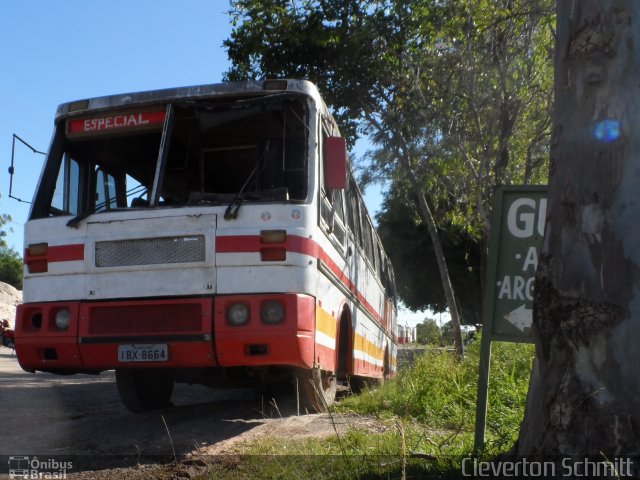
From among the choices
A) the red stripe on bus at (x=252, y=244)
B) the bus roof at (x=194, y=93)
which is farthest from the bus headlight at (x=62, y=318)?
the bus roof at (x=194, y=93)

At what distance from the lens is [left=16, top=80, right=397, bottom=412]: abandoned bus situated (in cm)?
624

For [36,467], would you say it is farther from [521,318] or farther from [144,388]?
[521,318]

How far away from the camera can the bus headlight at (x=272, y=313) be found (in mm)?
6145

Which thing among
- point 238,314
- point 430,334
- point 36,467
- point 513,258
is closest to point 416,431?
point 238,314

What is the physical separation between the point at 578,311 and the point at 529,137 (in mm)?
13101

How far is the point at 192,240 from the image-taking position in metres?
6.41

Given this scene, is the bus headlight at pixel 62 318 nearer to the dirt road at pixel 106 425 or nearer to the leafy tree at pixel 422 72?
the dirt road at pixel 106 425

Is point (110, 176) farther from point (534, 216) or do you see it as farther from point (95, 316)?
point (534, 216)

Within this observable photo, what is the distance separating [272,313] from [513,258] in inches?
83.7

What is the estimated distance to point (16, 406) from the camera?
9086 mm

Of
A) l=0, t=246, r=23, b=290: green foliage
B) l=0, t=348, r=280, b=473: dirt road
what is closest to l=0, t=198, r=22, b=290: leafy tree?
l=0, t=246, r=23, b=290: green foliage

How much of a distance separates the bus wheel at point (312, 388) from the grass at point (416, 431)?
8.8 inches

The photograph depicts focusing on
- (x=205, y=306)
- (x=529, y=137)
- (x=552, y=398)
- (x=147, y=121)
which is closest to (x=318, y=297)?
(x=205, y=306)

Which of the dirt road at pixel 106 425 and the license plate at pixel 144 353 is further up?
the license plate at pixel 144 353
